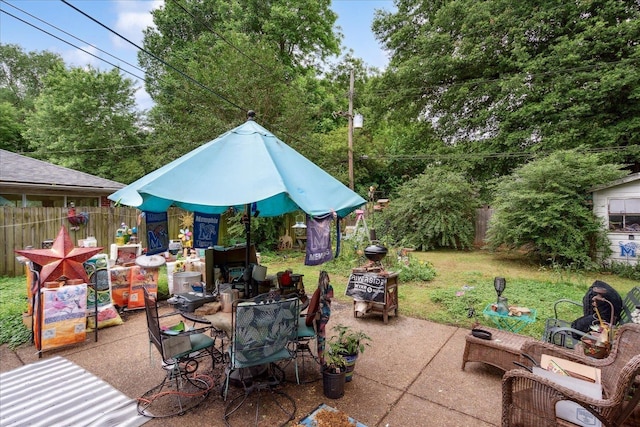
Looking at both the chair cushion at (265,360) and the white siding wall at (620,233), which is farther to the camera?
the white siding wall at (620,233)

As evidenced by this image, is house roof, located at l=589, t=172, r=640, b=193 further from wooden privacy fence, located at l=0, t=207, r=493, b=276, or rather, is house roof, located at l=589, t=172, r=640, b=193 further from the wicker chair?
wooden privacy fence, located at l=0, t=207, r=493, b=276

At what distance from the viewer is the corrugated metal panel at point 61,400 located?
98.8 inches

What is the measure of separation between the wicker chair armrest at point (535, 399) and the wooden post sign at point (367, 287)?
257cm

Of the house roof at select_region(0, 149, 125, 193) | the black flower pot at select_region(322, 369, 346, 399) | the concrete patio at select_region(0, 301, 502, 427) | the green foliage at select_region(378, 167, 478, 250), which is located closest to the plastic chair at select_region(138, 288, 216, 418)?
the concrete patio at select_region(0, 301, 502, 427)

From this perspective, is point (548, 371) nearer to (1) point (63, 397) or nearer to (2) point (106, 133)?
(1) point (63, 397)

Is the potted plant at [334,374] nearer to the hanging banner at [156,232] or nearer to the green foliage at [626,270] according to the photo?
the hanging banner at [156,232]

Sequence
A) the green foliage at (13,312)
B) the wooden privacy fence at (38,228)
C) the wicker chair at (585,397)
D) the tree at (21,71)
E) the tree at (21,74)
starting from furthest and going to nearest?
the tree at (21,71), the tree at (21,74), the wooden privacy fence at (38,228), the green foliage at (13,312), the wicker chair at (585,397)

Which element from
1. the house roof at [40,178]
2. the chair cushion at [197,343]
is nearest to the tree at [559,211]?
the chair cushion at [197,343]

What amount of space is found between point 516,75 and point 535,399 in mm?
14300

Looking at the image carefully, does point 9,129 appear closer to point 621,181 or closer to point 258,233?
point 258,233

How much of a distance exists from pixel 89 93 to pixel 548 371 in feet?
68.9

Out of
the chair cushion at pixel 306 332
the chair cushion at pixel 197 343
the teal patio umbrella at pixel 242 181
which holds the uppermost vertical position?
the teal patio umbrella at pixel 242 181

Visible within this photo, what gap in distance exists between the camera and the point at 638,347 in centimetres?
228

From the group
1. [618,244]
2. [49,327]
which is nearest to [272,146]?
[49,327]
